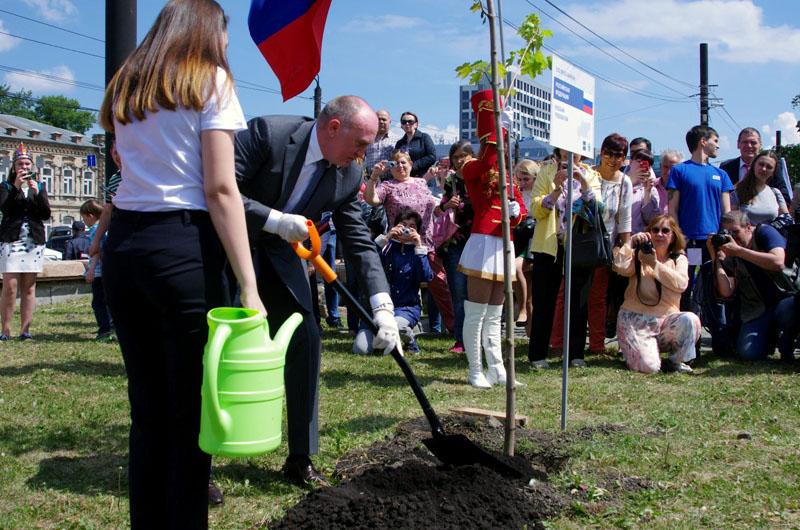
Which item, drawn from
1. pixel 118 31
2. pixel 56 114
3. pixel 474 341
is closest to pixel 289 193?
pixel 474 341

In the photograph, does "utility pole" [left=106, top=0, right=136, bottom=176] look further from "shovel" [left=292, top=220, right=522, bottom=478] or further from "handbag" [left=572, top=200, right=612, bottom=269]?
Result: "handbag" [left=572, top=200, right=612, bottom=269]

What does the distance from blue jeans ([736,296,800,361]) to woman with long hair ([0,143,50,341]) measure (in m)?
7.13

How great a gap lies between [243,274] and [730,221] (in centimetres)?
649

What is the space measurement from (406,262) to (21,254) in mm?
4064

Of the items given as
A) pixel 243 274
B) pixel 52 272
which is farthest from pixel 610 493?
pixel 52 272

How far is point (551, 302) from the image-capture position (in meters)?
7.54

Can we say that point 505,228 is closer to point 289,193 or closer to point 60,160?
point 289,193

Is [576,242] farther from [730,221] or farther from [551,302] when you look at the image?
[730,221]

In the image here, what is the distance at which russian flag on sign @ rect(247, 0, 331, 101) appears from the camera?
5.00 m

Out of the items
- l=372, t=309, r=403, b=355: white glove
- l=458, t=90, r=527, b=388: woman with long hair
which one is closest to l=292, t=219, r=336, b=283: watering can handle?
l=372, t=309, r=403, b=355: white glove

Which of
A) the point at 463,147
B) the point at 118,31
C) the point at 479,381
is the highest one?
the point at 118,31

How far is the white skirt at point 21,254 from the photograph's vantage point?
890 centimetres

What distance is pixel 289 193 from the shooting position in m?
3.94

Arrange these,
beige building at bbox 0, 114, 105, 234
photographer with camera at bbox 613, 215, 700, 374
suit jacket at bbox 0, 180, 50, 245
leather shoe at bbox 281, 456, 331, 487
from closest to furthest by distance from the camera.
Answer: leather shoe at bbox 281, 456, 331, 487, photographer with camera at bbox 613, 215, 700, 374, suit jacket at bbox 0, 180, 50, 245, beige building at bbox 0, 114, 105, 234
